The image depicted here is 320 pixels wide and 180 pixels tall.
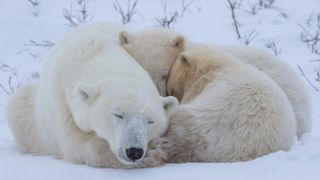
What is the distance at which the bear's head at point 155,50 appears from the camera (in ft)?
16.9

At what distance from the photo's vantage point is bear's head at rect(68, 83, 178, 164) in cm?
390

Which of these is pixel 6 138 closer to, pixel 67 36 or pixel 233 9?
pixel 67 36

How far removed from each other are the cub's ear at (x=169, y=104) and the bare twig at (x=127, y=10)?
4965mm

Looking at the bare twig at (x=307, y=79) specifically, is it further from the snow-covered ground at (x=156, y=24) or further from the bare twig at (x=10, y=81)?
the bare twig at (x=10, y=81)

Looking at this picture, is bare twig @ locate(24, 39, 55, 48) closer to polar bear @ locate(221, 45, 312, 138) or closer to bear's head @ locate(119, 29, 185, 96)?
bear's head @ locate(119, 29, 185, 96)

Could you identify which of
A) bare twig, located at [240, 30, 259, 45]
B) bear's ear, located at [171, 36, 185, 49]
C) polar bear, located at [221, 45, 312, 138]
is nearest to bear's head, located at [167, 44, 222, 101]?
bear's ear, located at [171, 36, 185, 49]

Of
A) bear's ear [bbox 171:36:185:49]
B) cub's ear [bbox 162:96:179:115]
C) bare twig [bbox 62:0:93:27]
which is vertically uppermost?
cub's ear [bbox 162:96:179:115]

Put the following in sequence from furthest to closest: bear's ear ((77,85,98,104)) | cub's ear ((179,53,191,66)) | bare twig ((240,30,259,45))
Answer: bare twig ((240,30,259,45)) → cub's ear ((179,53,191,66)) → bear's ear ((77,85,98,104))

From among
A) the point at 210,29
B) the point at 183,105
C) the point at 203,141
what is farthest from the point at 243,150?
the point at 210,29

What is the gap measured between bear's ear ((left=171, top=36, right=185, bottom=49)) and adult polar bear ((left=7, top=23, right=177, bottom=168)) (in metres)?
0.40

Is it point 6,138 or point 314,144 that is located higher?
point 314,144

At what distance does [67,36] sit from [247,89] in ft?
4.53

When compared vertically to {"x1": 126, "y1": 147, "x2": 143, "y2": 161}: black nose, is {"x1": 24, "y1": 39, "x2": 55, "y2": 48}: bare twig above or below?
below

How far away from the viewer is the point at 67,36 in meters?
5.16
